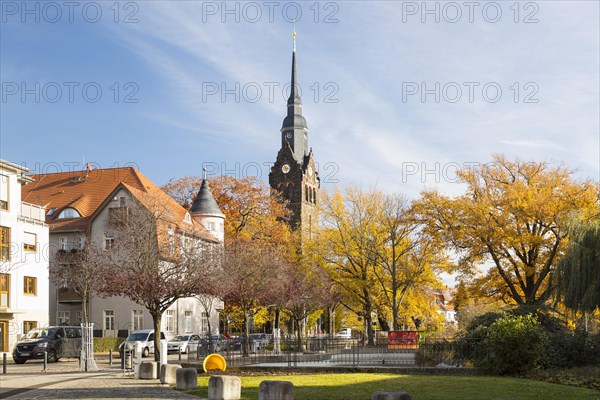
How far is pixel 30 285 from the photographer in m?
50.1

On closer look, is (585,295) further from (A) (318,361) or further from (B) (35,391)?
(B) (35,391)

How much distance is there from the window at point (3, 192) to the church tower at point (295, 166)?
6713 cm

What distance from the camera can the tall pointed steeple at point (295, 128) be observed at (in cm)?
11425

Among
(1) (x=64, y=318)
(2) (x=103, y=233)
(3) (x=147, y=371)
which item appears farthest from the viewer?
(1) (x=64, y=318)

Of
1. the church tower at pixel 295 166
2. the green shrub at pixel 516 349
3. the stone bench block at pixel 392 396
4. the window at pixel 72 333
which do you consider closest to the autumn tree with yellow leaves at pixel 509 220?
the green shrub at pixel 516 349

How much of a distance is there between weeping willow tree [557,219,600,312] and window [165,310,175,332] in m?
33.0

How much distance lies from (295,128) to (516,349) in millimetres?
90356

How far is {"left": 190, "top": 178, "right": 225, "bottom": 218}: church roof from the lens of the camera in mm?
68062

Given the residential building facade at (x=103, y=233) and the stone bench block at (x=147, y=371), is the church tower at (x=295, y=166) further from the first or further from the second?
the stone bench block at (x=147, y=371)

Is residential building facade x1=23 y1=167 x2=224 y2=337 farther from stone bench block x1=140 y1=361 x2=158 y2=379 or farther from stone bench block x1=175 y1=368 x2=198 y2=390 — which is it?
stone bench block x1=175 y1=368 x2=198 y2=390

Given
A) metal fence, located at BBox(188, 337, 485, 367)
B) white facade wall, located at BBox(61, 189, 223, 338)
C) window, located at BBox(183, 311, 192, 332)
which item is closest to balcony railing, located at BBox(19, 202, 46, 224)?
white facade wall, located at BBox(61, 189, 223, 338)

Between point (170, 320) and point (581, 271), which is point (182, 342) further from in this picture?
point (581, 271)

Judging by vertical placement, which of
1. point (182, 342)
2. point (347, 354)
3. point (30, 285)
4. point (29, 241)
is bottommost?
point (182, 342)

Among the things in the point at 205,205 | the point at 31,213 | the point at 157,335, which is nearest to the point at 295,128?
the point at 205,205
